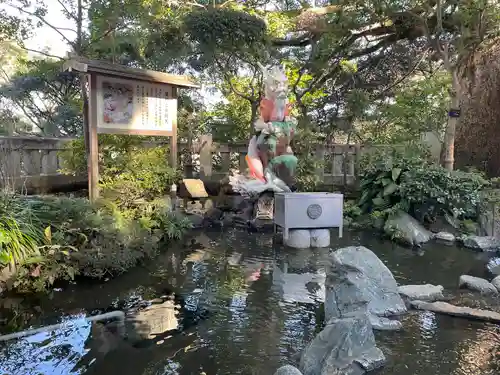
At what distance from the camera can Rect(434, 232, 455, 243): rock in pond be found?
28.6 feet

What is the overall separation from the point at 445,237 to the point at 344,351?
6.40m

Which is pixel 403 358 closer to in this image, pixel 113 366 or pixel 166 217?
pixel 113 366

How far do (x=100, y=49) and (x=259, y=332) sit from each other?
11.3 meters

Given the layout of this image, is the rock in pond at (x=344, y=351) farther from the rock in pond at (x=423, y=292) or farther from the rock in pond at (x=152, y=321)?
the rock in pond at (x=423, y=292)

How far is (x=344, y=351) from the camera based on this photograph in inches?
130

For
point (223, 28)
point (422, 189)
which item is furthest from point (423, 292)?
point (223, 28)

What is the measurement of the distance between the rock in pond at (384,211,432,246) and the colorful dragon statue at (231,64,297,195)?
90.2 inches

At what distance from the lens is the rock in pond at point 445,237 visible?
8711mm

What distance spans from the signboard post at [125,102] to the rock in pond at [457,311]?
5.52 meters

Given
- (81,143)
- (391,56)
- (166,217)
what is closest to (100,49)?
(81,143)

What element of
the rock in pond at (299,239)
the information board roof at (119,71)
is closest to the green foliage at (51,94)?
the information board roof at (119,71)

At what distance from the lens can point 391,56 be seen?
1540 cm

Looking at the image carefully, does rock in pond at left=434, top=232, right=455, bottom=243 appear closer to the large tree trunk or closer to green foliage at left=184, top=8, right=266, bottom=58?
the large tree trunk

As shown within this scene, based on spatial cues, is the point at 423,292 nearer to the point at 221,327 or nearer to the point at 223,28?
the point at 221,327
